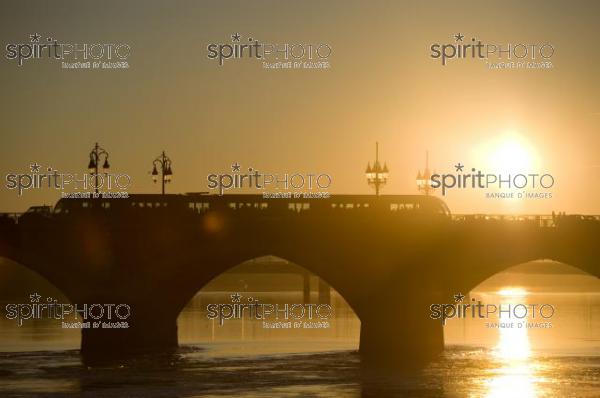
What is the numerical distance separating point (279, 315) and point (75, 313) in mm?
19517

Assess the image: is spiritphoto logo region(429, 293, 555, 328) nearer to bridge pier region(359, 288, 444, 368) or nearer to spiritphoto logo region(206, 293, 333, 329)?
bridge pier region(359, 288, 444, 368)

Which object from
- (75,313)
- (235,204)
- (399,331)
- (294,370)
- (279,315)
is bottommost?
(294,370)

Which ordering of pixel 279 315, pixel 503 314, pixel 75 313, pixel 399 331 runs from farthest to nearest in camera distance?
1. pixel 503 314
2. pixel 279 315
3. pixel 75 313
4. pixel 399 331

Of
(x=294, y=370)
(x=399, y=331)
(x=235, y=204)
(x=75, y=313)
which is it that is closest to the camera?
(x=294, y=370)

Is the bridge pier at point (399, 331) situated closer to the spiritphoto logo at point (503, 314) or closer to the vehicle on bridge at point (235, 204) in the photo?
the spiritphoto logo at point (503, 314)

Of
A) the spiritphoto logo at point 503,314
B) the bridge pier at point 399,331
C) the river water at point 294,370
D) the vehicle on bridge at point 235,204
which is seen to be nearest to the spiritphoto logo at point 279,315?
the spiritphoto logo at point 503,314

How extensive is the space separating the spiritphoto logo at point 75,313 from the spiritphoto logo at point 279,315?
13.5 metres

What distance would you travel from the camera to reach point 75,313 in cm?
14362

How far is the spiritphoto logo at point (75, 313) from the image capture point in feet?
278

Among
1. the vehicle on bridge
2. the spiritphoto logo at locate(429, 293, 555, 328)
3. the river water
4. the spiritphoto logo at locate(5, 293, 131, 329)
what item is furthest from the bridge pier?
the spiritphoto logo at locate(5, 293, 131, 329)

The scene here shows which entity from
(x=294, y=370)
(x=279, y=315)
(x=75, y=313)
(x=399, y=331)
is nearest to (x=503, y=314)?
(x=279, y=315)

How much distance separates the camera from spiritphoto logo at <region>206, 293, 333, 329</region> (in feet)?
420

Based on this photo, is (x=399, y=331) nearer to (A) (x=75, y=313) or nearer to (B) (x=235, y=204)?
(B) (x=235, y=204)

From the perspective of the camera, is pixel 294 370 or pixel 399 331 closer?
pixel 294 370
